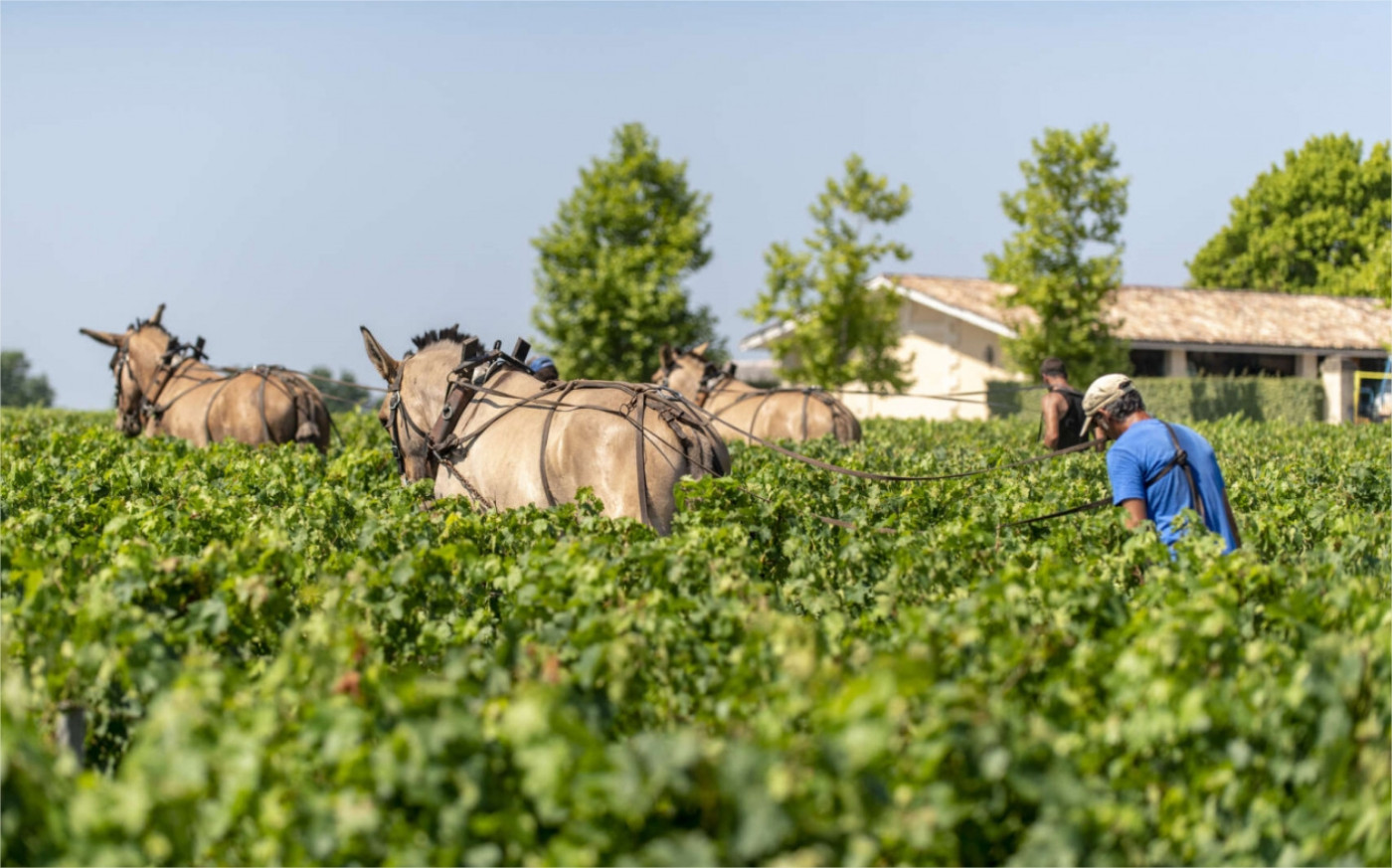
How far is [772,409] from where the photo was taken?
16391mm

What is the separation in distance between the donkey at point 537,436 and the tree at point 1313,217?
216 feet

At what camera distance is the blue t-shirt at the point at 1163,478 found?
6074 mm

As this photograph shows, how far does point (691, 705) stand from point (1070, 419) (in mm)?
10216

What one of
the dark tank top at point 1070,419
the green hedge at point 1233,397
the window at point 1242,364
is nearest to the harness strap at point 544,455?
the dark tank top at point 1070,419

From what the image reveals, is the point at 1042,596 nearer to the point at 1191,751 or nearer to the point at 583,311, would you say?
the point at 1191,751

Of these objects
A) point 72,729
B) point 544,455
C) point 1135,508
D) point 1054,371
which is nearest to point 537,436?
point 544,455

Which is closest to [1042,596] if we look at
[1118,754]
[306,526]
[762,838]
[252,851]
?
[1118,754]

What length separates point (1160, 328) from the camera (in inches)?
Result: 1786

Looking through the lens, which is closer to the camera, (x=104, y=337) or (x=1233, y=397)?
(x=104, y=337)

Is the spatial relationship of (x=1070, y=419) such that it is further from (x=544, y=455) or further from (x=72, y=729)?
(x=72, y=729)

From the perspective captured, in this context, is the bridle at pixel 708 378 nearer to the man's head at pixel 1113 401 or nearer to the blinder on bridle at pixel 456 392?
the blinder on bridle at pixel 456 392

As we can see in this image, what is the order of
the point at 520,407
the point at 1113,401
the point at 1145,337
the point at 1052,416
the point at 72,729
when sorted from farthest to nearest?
1. the point at 1145,337
2. the point at 1052,416
3. the point at 520,407
4. the point at 1113,401
5. the point at 72,729

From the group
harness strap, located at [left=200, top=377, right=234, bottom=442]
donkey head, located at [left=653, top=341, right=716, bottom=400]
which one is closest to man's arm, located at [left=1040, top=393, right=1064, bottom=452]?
donkey head, located at [left=653, top=341, right=716, bottom=400]

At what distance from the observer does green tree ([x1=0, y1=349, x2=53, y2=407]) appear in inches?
2586
